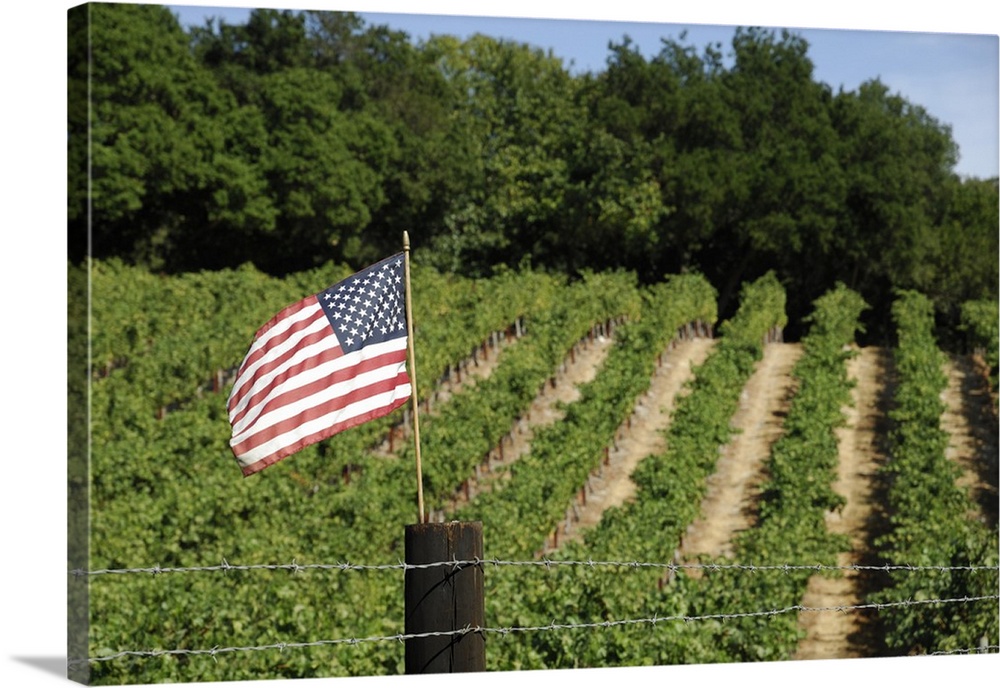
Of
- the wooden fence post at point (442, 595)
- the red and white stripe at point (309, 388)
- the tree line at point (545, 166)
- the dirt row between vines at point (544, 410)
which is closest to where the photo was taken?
the wooden fence post at point (442, 595)

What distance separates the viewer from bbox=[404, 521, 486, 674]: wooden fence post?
3.65 metres

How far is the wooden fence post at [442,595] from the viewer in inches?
144

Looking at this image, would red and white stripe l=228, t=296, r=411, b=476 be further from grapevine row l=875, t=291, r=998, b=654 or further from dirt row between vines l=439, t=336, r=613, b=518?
dirt row between vines l=439, t=336, r=613, b=518

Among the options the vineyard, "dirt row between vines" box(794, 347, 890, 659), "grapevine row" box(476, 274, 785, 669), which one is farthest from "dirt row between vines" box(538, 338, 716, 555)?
"dirt row between vines" box(794, 347, 890, 659)

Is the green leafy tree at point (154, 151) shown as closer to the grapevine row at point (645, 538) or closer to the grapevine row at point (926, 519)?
the grapevine row at point (645, 538)

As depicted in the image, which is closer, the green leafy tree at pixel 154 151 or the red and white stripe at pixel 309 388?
the red and white stripe at pixel 309 388

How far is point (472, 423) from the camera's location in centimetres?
1467

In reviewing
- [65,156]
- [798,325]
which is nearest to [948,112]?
[65,156]

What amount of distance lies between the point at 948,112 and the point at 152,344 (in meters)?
10.0

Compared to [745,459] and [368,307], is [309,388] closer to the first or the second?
[368,307]

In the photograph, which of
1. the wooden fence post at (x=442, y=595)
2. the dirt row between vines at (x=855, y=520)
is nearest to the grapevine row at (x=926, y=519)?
the dirt row between vines at (x=855, y=520)

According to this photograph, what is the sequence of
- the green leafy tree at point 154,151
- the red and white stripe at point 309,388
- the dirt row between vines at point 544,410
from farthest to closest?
1. the dirt row between vines at point 544,410
2. the green leafy tree at point 154,151
3. the red and white stripe at point 309,388

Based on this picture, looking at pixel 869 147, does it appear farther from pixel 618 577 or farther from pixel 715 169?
pixel 618 577

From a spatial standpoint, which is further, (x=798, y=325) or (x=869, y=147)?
(x=798, y=325)
